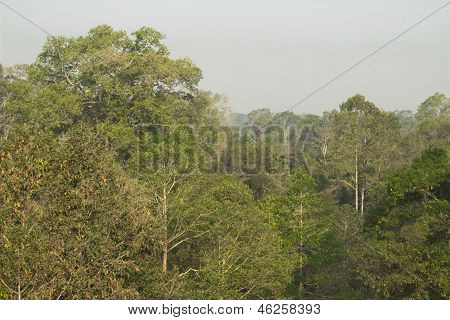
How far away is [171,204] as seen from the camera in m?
31.4

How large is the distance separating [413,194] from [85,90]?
39.8 meters

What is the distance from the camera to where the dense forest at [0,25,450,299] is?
62.6 ft

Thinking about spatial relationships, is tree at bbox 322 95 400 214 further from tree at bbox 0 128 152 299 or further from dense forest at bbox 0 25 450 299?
tree at bbox 0 128 152 299

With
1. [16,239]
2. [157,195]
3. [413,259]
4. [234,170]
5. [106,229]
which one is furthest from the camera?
[234,170]

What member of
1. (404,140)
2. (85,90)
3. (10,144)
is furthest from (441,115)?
(10,144)

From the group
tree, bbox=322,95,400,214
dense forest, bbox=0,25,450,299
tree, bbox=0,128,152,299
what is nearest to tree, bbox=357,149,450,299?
dense forest, bbox=0,25,450,299

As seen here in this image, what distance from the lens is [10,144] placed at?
68.1ft

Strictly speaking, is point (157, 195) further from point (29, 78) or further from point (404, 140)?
point (404, 140)

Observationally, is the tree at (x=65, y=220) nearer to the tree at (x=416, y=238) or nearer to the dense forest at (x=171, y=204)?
the dense forest at (x=171, y=204)

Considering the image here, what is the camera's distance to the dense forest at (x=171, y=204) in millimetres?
19094

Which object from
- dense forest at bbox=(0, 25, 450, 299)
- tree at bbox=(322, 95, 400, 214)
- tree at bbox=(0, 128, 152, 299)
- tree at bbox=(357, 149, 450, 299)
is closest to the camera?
tree at bbox=(0, 128, 152, 299)

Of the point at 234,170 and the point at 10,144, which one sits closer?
the point at 10,144

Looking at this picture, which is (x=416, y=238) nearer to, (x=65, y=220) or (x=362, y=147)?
(x=65, y=220)

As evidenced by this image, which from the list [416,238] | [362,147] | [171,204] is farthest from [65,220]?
[362,147]
